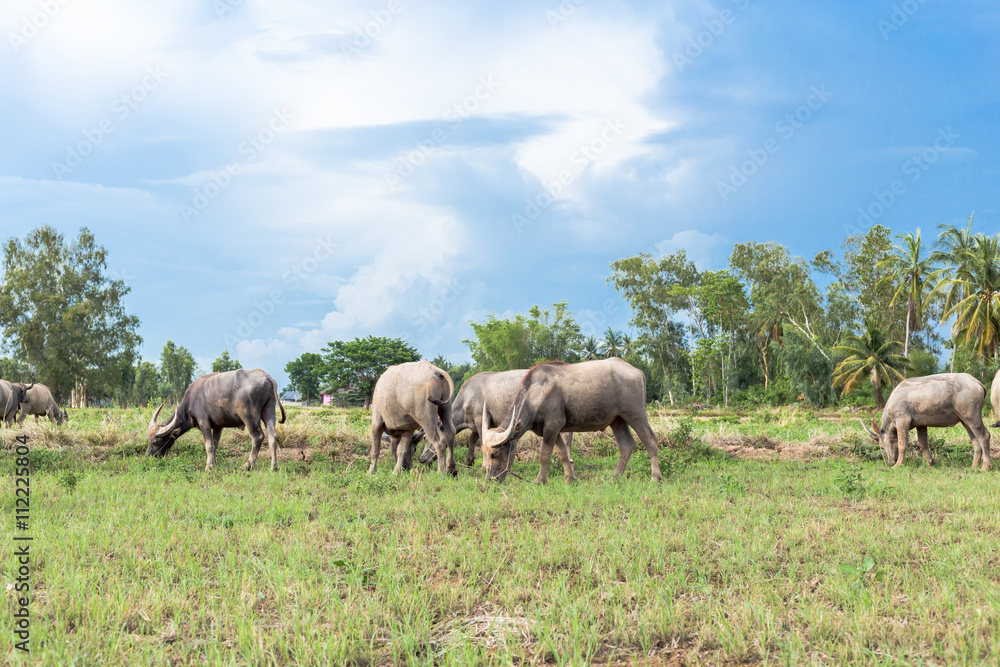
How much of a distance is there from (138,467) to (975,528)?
12190 millimetres

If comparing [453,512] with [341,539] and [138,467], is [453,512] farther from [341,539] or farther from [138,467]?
[138,467]

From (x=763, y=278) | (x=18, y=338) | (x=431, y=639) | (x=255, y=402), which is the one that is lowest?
(x=431, y=639)

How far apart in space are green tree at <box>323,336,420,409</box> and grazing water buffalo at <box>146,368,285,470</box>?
184 feet

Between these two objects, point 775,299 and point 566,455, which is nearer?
point 566,455

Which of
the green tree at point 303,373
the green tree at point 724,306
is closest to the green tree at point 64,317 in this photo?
the green tree at point 303,373

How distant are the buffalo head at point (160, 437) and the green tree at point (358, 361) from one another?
5584 centimetres

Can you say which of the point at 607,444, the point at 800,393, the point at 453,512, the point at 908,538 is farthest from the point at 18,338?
the point at 800,393

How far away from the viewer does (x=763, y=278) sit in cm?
6556

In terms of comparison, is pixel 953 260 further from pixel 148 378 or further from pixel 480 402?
pixel 148 378

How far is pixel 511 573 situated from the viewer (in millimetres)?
5156

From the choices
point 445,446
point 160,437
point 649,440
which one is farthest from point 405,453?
point 160,437

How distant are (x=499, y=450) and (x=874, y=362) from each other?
39446mm

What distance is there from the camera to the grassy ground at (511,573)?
3.94m

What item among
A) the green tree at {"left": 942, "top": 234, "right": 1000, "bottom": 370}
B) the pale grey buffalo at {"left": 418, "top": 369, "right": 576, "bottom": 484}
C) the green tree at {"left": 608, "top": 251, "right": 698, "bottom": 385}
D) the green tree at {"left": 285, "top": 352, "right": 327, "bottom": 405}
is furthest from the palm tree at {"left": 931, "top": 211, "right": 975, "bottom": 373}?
the green tree at {"left": 285, "top": 352, "right": 327, "bottom": 405}
